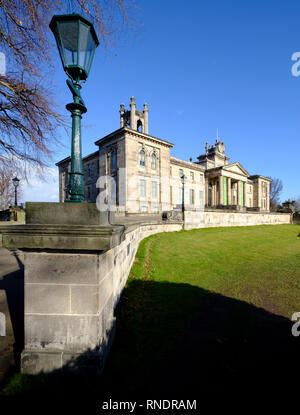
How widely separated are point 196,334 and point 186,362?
2.30 feet

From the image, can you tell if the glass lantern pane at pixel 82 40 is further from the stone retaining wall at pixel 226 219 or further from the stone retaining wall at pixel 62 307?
the stone retaining wall at pixel 226 219

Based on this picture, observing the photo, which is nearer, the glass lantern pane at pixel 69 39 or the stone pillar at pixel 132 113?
the glass lantern pane at pixel 69 39

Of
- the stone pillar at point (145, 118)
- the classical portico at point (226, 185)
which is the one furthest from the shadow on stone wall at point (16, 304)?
the classical portico at point (226, 185)

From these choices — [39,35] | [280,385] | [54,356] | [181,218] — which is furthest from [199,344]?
[181,218]

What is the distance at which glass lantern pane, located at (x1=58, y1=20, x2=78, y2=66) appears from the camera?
7.56 feet

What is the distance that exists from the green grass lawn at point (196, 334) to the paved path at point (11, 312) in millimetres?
483

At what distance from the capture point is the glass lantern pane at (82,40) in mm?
2338

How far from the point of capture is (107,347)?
2789 millimetres

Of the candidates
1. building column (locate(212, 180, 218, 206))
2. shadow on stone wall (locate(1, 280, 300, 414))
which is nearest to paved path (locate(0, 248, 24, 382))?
shadow on stone wall (locate(1, 280, 300, 414))

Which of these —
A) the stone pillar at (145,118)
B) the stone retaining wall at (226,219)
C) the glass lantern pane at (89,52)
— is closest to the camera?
the glass lantern pane at (89,52)

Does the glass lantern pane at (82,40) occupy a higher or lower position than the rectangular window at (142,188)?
lower

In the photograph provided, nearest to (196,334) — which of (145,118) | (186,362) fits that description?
(186,362)

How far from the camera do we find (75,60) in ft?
7.94

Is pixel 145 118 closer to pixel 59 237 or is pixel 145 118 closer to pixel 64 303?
pixel 59 237
